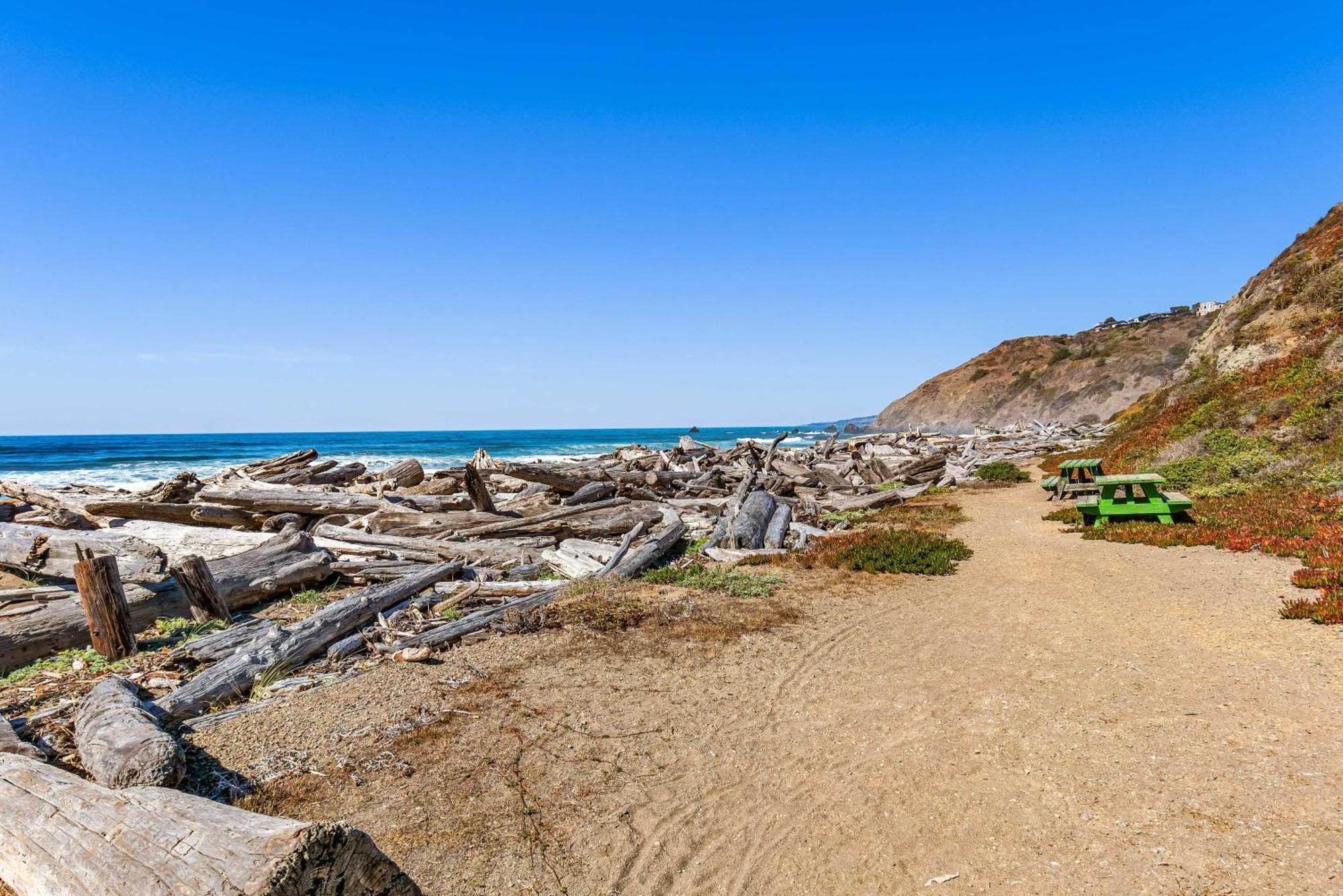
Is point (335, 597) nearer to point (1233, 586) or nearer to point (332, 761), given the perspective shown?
point (332, 761)

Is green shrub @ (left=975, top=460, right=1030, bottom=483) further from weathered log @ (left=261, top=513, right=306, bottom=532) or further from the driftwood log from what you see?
weathered log @ (left=261, top=513, right=306, bottom=532)

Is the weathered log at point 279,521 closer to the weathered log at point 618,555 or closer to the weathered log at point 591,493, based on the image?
the weathered log at point 591,493

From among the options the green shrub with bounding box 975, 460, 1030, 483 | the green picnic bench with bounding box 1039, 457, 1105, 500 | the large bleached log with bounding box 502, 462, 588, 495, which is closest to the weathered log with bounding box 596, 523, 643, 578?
the large bleached log with bounding box 502, 462, 588, 495

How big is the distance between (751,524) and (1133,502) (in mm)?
8776

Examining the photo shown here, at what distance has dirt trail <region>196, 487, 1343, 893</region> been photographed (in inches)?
154

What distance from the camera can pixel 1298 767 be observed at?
4570 millimetres

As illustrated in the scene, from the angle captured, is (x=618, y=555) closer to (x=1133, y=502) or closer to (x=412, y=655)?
(x=412, y=655)

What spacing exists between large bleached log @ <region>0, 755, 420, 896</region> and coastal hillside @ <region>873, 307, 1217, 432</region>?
6276 cm

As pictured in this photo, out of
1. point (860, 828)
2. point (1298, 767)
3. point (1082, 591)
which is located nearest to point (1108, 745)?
point (1298, 767)

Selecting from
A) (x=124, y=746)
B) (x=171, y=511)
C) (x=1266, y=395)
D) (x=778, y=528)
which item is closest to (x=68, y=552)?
(x=171, y=511)

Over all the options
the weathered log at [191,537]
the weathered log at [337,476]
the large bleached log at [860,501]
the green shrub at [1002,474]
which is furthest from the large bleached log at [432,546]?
the green shrub at [1002,474]

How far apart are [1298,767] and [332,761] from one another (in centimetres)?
749

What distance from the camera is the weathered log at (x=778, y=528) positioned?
14552mm

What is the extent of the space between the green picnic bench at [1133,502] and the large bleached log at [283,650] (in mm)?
14846
